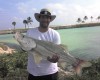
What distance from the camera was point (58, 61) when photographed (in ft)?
15.1

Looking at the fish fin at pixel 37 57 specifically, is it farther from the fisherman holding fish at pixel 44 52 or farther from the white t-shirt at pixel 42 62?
the white t-shirt at pixel 42 62

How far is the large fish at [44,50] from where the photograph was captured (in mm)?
4410

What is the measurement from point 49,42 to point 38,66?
1.58ft

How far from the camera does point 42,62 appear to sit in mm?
4680

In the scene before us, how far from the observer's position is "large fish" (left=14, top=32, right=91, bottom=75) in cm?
441

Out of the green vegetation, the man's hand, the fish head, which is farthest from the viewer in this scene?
the green vegetation

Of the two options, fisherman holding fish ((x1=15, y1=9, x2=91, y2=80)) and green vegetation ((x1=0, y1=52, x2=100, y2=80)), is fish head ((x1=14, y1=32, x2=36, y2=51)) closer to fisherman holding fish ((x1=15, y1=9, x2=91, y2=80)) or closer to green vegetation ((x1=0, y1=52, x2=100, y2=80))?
fisherman holding fish ((x1=15, y1=9, x2=91, y2=80))

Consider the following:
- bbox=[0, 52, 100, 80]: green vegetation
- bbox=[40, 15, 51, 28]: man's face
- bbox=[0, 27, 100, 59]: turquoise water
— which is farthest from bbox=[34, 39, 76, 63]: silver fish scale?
bbox=[0, 27, 100, 59]: turquoise water

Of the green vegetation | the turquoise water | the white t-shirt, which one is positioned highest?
the white t-shirt

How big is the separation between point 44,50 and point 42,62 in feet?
0.92

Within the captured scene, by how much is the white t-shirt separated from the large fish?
0.59ft

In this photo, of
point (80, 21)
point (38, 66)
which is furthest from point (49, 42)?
point (80, 21)

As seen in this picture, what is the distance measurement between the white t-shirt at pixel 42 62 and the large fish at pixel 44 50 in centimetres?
18

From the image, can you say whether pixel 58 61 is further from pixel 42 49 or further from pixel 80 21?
pixel 80 21
